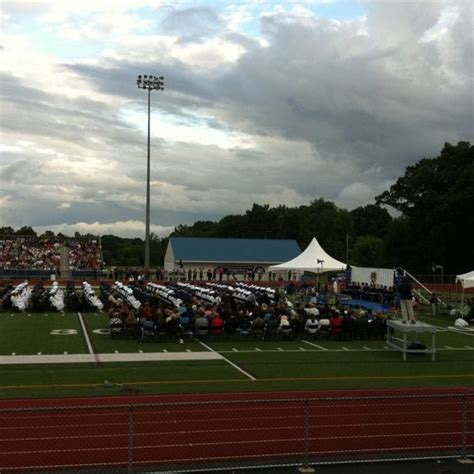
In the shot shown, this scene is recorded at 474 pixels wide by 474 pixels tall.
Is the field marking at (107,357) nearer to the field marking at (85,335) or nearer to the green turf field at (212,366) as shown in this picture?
the green turf field at (212,366)

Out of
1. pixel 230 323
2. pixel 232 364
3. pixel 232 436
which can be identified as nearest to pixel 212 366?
pixel 232 364

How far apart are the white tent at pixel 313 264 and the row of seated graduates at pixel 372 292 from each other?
226 centimetres

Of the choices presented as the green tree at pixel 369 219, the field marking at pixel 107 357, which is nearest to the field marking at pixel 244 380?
the field marking at pixel 107 357

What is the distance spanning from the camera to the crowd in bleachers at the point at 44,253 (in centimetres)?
6588

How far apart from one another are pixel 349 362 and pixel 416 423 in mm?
7551

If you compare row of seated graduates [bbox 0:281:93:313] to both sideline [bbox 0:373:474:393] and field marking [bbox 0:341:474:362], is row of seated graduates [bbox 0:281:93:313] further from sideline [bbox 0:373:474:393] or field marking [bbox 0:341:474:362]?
sideline [bbox 0:373:474:393]

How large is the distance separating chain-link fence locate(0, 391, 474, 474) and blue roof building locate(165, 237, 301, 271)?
5946 cm

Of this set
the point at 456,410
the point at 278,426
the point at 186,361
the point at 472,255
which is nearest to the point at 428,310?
the point at 186,361

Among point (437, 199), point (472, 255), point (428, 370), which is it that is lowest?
point (428, 370)

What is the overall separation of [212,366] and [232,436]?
7417 mm

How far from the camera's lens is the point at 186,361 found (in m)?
18.3

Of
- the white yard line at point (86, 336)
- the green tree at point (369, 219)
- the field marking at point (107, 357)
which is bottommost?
the field marking at point (107, 357)

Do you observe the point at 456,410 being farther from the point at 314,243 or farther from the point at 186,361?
the point at 314,243

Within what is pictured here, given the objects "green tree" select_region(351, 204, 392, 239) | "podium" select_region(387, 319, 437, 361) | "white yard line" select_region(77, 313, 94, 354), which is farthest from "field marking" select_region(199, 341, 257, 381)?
"green tree" select_region(351, 204, 392, 239)
